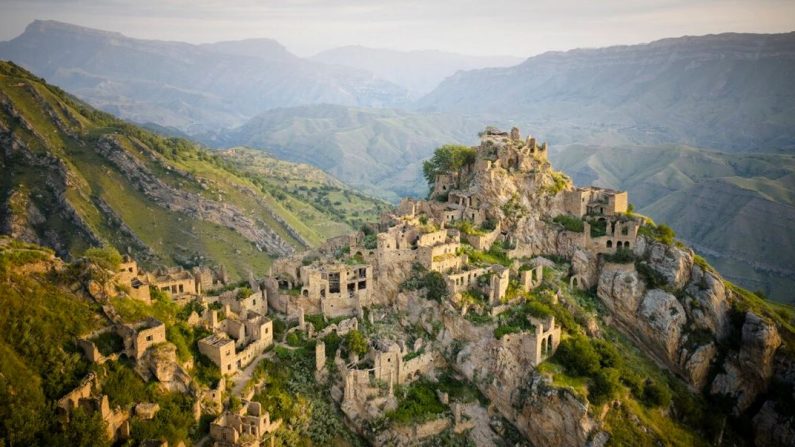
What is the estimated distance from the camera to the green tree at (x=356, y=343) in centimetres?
5472

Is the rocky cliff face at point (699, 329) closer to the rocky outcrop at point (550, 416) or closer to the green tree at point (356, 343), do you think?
the rocky outcrop at point (550, 416)

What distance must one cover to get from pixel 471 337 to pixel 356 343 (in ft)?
35.2

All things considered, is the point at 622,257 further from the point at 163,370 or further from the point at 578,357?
the point at 163,370

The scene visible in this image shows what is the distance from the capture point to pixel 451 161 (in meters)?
77.4

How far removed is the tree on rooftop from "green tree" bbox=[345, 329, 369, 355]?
28410 mm

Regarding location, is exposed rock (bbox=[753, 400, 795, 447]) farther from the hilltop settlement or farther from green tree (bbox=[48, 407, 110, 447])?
Result: green tree (bbox=[48, 407, 110, 447])

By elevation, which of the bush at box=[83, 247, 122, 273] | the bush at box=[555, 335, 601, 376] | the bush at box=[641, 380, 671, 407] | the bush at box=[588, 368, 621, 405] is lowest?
the bush at box=[641, 380, 671, 407]

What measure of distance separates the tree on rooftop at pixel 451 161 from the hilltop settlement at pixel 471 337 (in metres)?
4.79

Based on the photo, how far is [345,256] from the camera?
64188 millimetres

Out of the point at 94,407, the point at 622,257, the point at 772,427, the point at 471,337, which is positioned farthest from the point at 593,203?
the point at 94,407

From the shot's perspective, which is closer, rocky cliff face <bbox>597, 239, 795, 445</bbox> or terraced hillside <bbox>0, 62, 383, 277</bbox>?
rocky cliff face <bbox>597, 239, 795, 445</bbox>

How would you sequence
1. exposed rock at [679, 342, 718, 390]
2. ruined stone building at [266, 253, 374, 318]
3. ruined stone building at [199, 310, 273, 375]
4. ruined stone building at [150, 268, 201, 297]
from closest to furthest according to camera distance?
ruined stone building at [199, 310, 273, 375]
ruined stone building at [150, 268, 201, 297]
ruined stone building at [266, 253, 374, 318]
exposed rock at [679, 342, 718, 390]

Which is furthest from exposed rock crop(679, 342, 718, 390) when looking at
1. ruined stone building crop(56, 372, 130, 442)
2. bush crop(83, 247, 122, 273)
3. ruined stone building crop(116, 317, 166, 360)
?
bush crop(83, 247, 122, 273)

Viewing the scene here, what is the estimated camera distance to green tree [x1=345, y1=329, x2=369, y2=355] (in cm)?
5472
